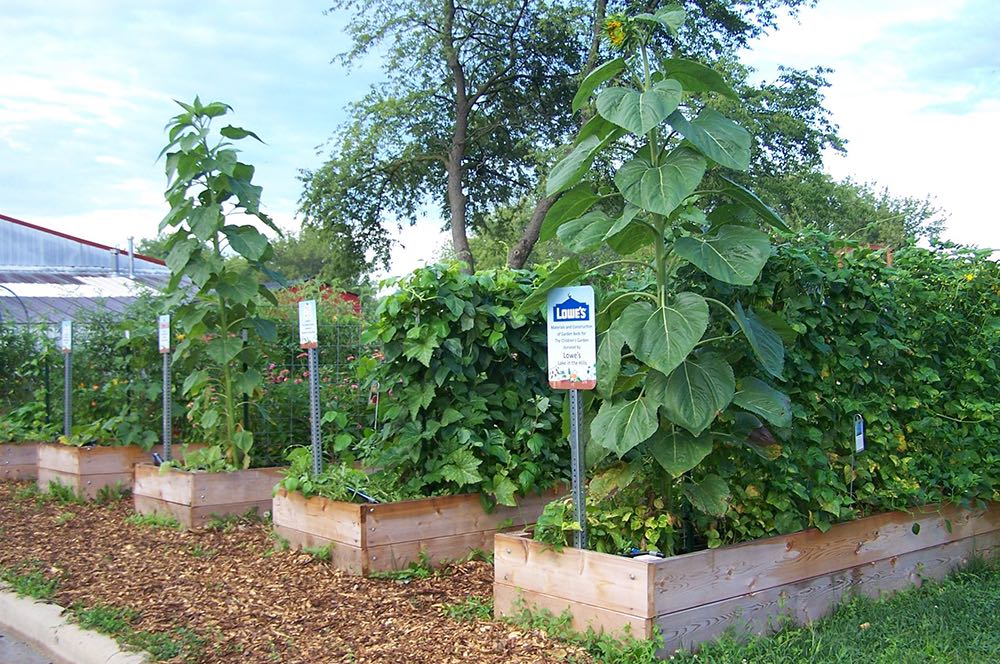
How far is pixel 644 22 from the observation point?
4.53 metres

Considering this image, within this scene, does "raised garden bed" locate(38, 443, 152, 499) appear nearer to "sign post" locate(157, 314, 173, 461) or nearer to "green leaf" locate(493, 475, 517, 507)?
"sign post" locate(157, 314, 173, 461)

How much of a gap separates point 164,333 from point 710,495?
222 inches

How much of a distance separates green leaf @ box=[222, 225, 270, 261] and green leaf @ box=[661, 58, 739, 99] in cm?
398

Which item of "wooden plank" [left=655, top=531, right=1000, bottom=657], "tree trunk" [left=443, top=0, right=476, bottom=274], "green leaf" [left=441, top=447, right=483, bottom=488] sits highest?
"tree trunk" [left=443, top=0, right=476, bottom=274]

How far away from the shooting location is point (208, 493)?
23.9ft

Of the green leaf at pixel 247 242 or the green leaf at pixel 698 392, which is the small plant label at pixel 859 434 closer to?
the green leaf at pixel 698 392

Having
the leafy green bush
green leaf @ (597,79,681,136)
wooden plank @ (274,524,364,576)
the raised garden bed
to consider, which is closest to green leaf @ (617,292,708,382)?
green leaf @ (597,79,681,136)

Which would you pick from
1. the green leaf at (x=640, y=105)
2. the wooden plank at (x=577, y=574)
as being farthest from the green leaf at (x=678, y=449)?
the green leaf at (x=640, y=105)

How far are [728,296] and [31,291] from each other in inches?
761

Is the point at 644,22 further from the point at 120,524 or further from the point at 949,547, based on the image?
the point at 120,524

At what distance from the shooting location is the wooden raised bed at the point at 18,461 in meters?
10.1

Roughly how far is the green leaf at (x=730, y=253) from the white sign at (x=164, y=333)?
214 inches

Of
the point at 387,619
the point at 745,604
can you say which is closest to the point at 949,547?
the point at 745,604

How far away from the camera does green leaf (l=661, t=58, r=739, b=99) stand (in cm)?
446
